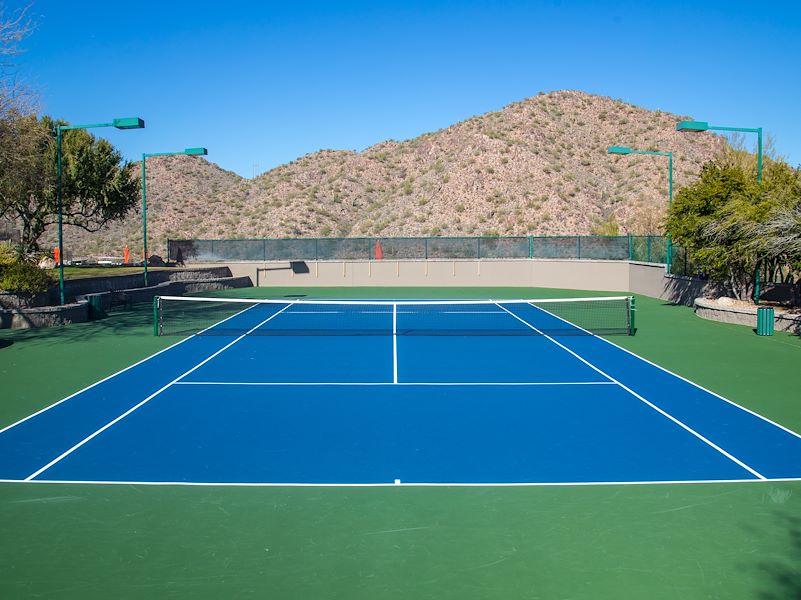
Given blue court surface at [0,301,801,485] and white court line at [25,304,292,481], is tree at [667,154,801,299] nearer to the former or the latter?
blue court surface at [0,301,801,485]

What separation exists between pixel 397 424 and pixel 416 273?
1360 inches

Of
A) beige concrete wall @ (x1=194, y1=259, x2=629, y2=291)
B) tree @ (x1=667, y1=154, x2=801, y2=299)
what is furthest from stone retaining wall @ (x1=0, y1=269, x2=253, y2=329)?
tree @ (x1=667, y1=154, x2=801, y2=299)

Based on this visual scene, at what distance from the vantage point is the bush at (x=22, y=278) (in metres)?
24.4

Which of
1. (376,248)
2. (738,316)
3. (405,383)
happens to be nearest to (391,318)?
(738,316)

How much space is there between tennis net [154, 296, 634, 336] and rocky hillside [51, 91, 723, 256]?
36149 millimetres

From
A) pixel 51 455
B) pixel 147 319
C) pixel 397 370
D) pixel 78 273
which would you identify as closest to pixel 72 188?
pixel 78 273

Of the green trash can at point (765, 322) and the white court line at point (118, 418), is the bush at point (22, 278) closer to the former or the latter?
the white court line at point (118, 418)

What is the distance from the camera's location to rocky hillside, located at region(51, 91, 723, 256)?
73.1m

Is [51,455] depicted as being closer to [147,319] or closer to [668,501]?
[668,501]

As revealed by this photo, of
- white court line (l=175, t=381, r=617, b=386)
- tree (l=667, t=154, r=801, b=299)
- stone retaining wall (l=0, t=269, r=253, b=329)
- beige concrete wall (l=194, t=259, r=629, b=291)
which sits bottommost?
white court line (l=175, t=381, r=617, b=386)

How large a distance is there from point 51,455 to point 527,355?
11097mm

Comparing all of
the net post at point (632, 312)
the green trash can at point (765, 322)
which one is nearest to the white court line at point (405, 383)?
the net post at point (632, 312)

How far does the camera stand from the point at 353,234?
78938 mm

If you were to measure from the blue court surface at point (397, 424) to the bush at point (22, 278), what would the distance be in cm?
930
